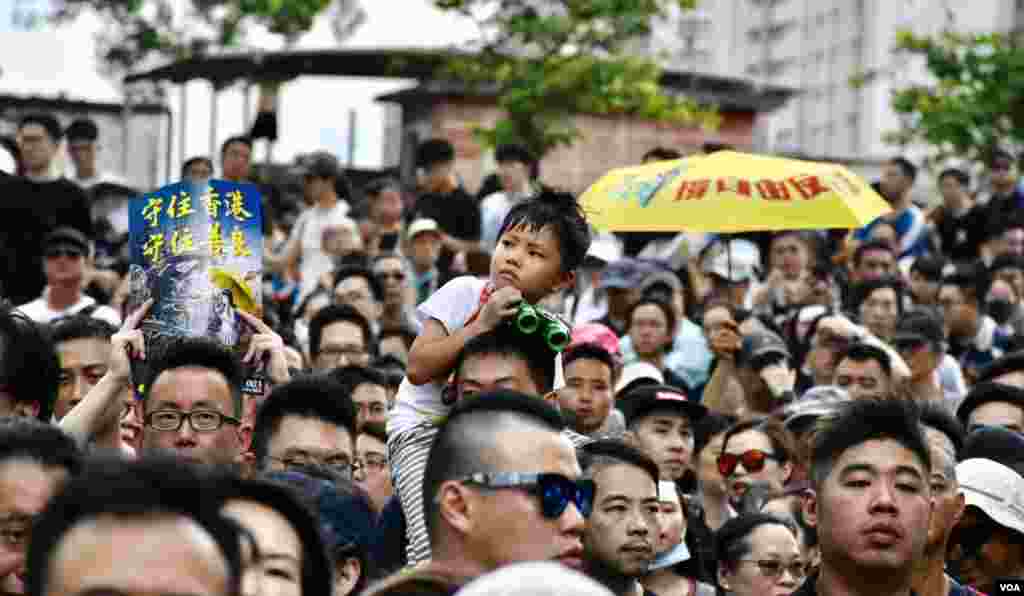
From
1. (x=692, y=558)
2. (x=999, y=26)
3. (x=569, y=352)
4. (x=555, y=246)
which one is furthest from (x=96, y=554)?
(x=999, y=26)

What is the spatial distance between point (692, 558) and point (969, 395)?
195 cm

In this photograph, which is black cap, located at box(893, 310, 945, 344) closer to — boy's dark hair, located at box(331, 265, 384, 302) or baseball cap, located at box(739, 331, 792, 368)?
baseball cap, located at box(739, 331, 792, 368)

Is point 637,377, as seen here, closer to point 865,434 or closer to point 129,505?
point 865,434

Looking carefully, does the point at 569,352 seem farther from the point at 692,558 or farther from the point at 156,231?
the point at 156,231

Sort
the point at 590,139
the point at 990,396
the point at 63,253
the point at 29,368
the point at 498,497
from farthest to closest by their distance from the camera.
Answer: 1. the point at 590,139
2. the point at 63,253
3. the point at 990,396
4. the point at 29,368
5. the point at 498,497

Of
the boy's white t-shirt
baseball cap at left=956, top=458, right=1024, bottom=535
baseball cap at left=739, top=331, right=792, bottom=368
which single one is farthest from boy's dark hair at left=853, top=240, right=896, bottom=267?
the boy's white t-shirt

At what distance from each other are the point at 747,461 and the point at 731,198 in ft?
6.02

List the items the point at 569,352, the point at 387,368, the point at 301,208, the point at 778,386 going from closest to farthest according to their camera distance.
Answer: the point at 569,352 < the point at 387,368 < the point at 778,386 < the point at 301,208

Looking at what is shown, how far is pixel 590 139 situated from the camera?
29.5 metres

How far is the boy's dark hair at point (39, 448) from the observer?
582 centimetres

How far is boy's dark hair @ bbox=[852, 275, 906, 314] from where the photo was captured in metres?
14.7

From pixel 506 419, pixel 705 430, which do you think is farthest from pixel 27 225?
pixel 506 419

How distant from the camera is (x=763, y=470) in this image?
1077cm

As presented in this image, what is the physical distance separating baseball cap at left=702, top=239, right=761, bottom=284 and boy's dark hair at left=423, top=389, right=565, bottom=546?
10.1 m
